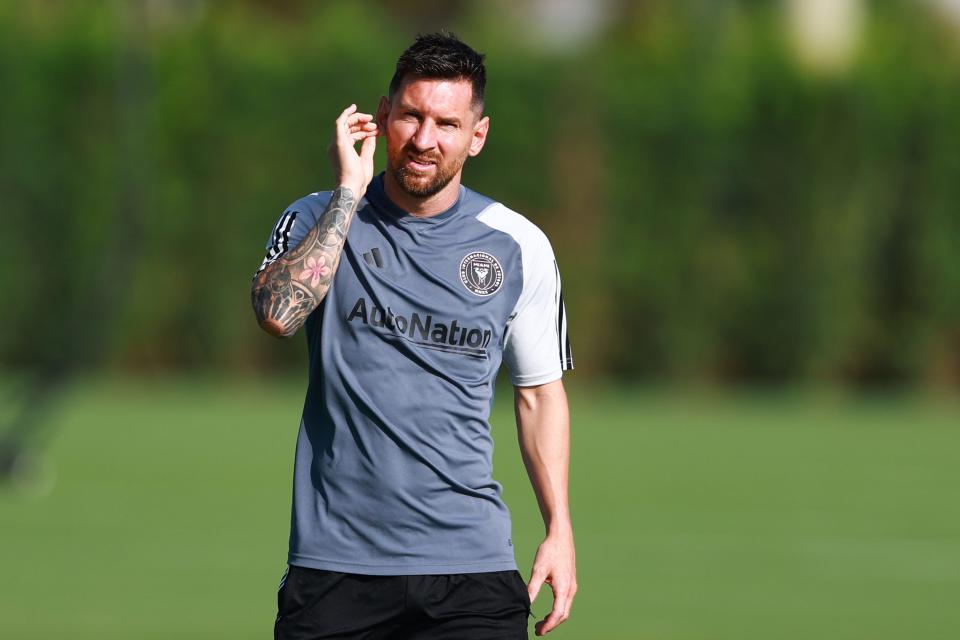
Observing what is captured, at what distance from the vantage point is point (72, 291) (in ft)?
80.2

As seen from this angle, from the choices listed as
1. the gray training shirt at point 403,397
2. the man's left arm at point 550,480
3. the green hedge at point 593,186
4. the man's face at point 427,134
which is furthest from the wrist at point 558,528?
the green hedge at point 593,186

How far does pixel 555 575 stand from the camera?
4.68 metres

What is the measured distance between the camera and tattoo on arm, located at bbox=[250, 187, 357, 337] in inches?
175

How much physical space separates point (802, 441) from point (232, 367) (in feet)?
29.0

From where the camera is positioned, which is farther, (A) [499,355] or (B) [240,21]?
(B) [240,21]

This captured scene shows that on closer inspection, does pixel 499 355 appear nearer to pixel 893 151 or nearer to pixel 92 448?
pixel 92 448

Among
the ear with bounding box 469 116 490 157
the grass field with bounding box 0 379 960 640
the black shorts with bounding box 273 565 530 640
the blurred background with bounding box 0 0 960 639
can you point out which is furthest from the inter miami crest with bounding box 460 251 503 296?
the blurred background with bounding box 0 0 960 639

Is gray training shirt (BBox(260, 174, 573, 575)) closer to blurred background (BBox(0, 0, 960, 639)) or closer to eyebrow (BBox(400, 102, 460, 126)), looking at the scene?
eyebrow (BBox(400, 102, 460, 126))

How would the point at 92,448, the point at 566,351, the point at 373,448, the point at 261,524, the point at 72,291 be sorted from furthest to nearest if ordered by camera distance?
the point at 72,291, the point at 92,448, the point at 261,524, the point at 566,351, the point at 373,448

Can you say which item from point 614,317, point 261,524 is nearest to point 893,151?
point 614,317

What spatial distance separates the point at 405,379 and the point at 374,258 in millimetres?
319

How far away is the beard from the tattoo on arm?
0.15m

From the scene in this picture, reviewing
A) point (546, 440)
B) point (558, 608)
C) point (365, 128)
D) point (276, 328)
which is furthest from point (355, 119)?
point (558, 608)

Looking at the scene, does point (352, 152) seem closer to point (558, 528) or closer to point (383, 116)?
point (383, 116)
